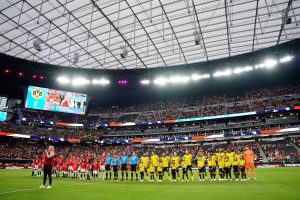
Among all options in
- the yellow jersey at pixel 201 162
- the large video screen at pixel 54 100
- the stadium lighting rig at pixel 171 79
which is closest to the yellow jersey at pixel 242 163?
the yellow jersey at pixel 201 162

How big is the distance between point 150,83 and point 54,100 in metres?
21.2

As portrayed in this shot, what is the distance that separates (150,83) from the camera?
52.3 metres

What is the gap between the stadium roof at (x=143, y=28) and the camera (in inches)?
1157

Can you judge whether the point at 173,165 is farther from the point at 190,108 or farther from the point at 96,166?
the point at 190,108

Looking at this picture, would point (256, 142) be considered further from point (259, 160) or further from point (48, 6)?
point (48, 6)

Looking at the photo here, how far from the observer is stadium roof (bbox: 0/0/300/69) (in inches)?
1157

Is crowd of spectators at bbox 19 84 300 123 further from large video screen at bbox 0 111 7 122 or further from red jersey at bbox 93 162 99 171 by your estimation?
red jersey at bbox 93 162 99 171

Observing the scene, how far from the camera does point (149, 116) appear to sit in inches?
2327

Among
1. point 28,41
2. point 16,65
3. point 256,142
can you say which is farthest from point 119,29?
point 256,142

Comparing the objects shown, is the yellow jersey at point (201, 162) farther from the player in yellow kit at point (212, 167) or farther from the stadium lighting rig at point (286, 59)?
the stadium lighting rig at point (286, 59)

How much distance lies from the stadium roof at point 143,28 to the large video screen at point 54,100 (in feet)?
25.5

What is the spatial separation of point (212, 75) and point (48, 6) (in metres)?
34.1

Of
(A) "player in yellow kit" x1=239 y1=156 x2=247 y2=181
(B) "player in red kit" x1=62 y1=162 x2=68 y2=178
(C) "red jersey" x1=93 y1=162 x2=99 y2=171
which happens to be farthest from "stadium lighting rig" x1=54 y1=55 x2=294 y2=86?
(A) "player in yellow kit" x1=239 y1=156 x2=247 y2=181

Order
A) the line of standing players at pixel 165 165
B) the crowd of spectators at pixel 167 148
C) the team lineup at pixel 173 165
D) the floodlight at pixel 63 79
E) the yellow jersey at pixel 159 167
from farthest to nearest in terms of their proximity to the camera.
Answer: the floodlight at pixel 63 79 → the crowd of spectators at pixel 167 148 → the yellow jersey at pixel 159 167 → the line of standing players at pixel 165 165 → the team lineup at pixel 173 165
